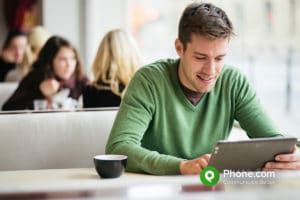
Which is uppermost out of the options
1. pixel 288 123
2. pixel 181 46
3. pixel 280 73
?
pixel 181 46

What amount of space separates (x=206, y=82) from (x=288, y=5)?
1.93 metres

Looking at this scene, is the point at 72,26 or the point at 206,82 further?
the point at 72,26

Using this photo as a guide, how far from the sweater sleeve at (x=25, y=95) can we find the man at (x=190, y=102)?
1.29 metres

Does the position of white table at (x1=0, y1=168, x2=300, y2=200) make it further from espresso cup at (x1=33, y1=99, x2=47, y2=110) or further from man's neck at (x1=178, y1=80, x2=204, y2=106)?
espresso cup at (x1=33, y1=99, x2=47, y2=110)

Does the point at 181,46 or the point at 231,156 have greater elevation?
the point at 181,46

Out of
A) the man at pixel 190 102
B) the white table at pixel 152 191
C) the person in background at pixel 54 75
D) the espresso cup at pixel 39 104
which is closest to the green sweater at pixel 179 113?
the man at pixel 190 102

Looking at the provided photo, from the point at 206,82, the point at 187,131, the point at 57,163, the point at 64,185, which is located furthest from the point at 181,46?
the point at 64,185

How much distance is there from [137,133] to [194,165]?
10.4 inches

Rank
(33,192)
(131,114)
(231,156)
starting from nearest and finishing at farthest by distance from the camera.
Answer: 1. (33,192)
2. (231,156)
3. (131,114)

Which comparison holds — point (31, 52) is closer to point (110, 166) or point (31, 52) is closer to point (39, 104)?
point (39, 104)

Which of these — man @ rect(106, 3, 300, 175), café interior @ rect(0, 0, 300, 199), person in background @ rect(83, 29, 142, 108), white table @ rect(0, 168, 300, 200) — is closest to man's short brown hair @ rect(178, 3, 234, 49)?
man @ rect(106, 3, 300, 175)

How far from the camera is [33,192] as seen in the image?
31.6 inches

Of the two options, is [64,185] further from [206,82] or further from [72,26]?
[72,26]

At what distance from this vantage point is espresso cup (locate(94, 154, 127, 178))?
1367mm
